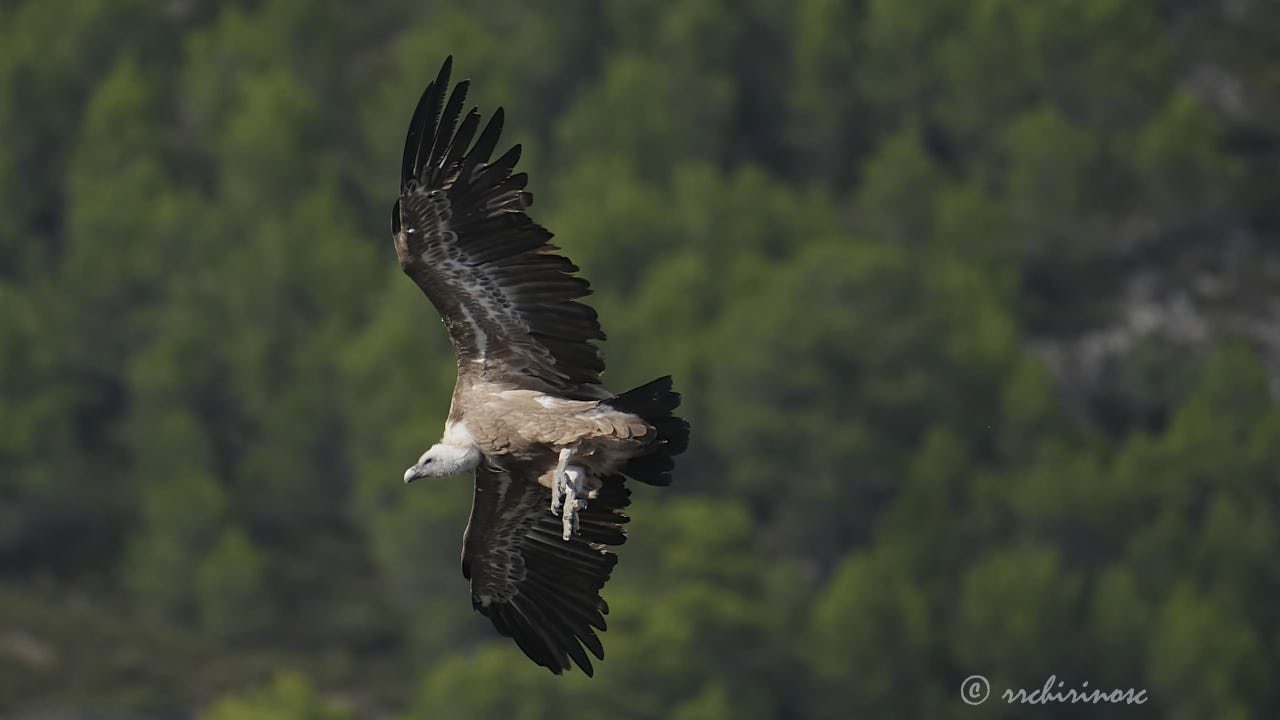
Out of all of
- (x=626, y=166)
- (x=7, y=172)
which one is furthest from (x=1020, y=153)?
(x=7, y=172)

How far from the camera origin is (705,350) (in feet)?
337

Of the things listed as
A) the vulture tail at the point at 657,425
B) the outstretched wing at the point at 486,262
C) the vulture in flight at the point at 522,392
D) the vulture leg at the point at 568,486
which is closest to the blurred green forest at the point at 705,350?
the vulture in flight at the point at 522,392

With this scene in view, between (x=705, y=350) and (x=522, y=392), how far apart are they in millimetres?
75914

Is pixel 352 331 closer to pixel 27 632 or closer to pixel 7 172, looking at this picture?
pixel 7 172

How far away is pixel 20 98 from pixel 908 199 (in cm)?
4183

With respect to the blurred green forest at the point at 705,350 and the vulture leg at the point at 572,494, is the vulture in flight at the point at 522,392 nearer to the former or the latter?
the vulture leg at the point at 572,494

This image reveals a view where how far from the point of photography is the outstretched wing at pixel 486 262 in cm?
2614

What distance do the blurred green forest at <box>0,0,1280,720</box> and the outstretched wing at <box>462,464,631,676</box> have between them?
158 feet

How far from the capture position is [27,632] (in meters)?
85.2

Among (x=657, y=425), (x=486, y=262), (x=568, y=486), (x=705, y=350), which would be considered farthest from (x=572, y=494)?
(x=705, y=350)

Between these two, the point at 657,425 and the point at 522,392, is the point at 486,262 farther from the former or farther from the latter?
the point at 657,425

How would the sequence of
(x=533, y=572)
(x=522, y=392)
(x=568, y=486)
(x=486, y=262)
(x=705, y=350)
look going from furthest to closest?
1. (x=705, y=350)
2. (x=533, y=572)
3. (x=522, y=392)
4. (x=486, y=262)
5. (x=568, y=486)

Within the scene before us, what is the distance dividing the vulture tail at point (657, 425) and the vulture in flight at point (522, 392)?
0.02 metres

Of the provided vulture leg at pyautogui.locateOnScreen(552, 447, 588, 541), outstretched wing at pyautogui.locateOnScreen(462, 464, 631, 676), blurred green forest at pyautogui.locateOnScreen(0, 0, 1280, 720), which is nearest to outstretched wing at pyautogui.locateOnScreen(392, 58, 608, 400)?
vulture leg at pyautogui.locateOnScreen(552, 447, 588, 541)
